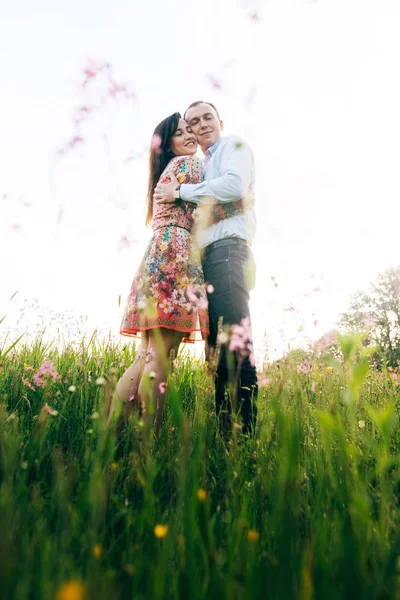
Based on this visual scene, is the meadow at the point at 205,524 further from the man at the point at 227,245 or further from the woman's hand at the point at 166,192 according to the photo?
the woman's hand at the point at 166,192

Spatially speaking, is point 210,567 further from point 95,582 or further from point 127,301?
point 127,301

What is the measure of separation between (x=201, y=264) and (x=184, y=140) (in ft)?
2.95

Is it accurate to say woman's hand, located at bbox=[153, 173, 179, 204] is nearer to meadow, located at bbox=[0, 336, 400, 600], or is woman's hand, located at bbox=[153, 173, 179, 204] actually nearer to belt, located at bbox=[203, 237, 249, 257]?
belt, located at bbox=[203, 237, 249, 257]

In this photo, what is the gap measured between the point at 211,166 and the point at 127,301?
0.99m

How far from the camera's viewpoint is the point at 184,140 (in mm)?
3016

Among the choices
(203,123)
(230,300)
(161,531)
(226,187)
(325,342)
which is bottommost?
(161,531)

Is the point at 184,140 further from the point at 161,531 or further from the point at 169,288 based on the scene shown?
the point at 161,531

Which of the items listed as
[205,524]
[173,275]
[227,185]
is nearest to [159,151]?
[227,185]

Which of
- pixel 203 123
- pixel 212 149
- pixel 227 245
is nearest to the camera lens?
pixel 227 245

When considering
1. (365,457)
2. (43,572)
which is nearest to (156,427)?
(365,457)

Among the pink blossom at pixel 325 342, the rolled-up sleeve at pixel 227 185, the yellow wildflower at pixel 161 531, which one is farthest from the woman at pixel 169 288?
the yellow wildflower at pixel 161 531

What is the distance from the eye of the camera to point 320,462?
1617 millimetres

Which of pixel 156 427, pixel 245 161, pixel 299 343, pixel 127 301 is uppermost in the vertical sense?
pixel 245 161

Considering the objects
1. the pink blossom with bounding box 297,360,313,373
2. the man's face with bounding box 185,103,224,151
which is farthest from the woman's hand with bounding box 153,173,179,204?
the pink blossom with bounding box 297,360,313,373
